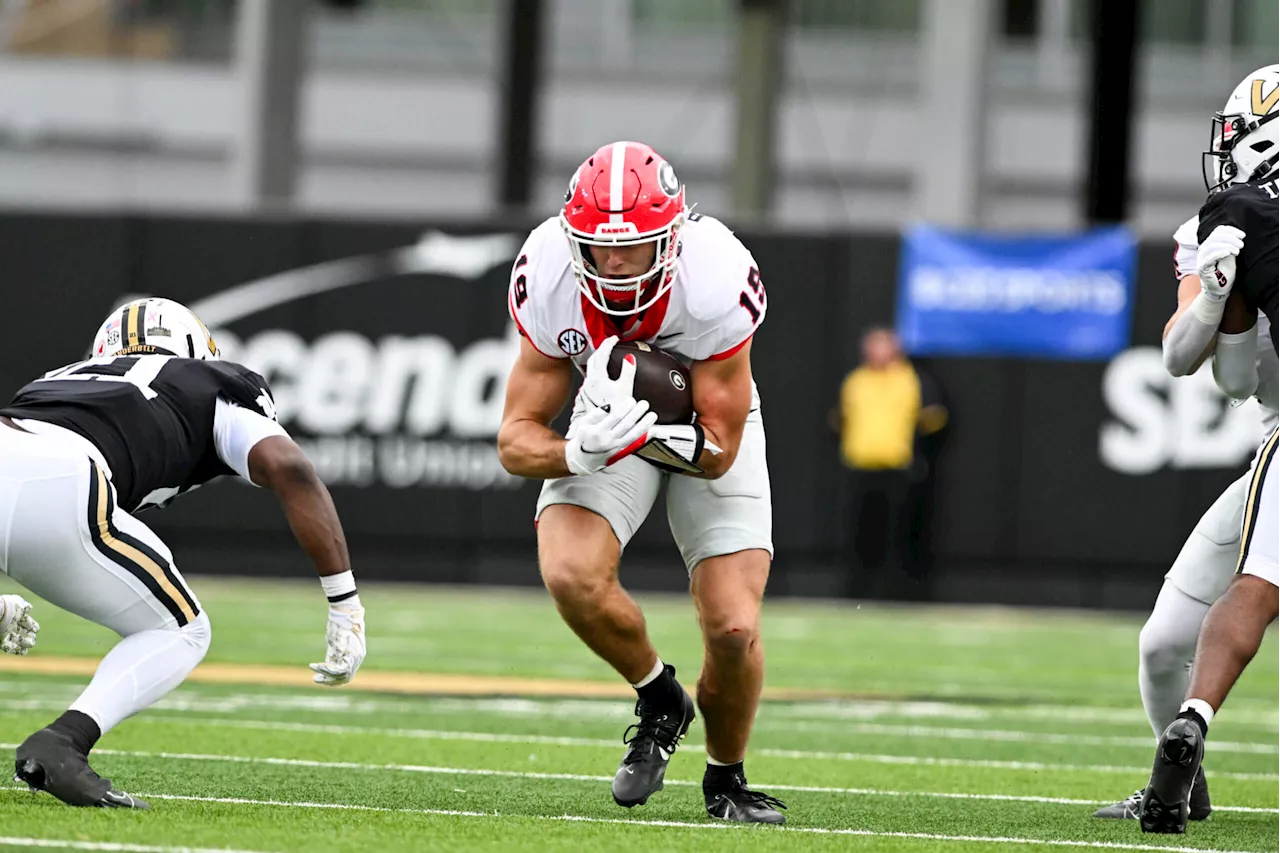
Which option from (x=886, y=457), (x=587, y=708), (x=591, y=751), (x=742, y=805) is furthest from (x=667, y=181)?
(x=886, y=457)

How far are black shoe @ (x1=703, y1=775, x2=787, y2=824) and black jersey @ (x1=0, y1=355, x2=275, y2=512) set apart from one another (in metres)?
1.47

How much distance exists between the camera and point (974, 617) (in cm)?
1288

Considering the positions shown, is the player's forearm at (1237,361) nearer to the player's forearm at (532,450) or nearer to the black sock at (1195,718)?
the black sock at (1195,718)

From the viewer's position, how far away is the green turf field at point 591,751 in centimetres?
446

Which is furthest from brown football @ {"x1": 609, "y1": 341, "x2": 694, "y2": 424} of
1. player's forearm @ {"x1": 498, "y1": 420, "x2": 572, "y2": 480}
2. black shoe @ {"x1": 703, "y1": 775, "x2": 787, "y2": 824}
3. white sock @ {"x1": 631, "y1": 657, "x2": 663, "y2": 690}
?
black shoe @ {"x1": 703, "y1": 775, "x2": 787, "y2": 824}

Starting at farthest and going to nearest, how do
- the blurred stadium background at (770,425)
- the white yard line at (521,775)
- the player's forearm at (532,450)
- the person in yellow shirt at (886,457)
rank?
the person in yellow shirt at (886,457) → the blurred stadium background at (770,425) → the white yard line at (521,775) → the player's forearm at (532,450)

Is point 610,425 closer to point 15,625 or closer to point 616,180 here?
point 616,180

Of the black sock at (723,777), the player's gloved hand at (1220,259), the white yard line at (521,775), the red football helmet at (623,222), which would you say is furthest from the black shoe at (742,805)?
the player's gloved hand at (1220,259)

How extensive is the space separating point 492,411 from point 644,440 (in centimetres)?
905

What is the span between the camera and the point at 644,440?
15.2 feet

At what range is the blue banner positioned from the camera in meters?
13.2

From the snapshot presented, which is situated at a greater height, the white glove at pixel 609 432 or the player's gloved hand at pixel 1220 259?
the player's gloved hand at pixel 1220 259

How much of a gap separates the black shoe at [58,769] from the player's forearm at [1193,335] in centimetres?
273

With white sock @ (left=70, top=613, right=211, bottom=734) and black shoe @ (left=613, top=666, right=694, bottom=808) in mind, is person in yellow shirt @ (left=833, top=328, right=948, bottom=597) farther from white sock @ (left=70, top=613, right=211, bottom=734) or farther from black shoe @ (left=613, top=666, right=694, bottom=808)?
white sock @ (left=70, top=613, right=211, bottom=734)
